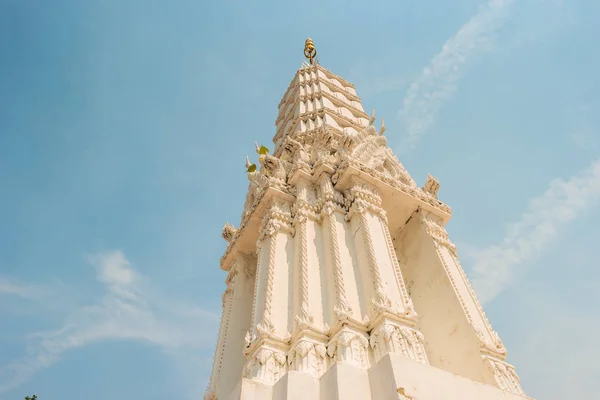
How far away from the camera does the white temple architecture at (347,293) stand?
6457 mm

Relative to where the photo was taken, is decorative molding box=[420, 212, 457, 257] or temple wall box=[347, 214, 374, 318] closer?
temple wall box=[347, 214, 374, 318]

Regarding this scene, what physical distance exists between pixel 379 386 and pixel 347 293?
274 centimetres

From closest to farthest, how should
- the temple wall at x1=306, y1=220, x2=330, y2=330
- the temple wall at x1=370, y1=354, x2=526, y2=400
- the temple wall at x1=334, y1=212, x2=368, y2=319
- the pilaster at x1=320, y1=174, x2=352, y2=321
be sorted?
the temple wall at x1=370, y1=354, x2=526, y2=400, the pilaster at x1=320, y1=174, x2=352, y2=321, the temple wall at x1=334, y1=212, x2=368, y2=319, the temple wall at x1=306, y1=220, x2=330, y2=330

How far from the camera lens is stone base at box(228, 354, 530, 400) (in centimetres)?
580

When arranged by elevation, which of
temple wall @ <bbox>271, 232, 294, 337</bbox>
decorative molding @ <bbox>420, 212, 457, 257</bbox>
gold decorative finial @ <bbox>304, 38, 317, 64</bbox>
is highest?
gold decorative finial @ <bbox>304, 38, 317, 64</bbox>

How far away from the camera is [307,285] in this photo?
9.01 m

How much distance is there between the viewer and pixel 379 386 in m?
5.93

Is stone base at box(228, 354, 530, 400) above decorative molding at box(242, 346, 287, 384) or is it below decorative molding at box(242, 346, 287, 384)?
below

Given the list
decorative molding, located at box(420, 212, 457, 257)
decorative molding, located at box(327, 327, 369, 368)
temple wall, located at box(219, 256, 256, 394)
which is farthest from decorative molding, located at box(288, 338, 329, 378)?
decorative molding, located at box(420, 212, 457, 257)

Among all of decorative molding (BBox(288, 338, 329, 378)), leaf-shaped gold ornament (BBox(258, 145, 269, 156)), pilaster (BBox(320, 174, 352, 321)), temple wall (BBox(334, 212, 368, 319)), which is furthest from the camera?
leaf-shaped gold ornament (BBox(258, 145, 269, 156))

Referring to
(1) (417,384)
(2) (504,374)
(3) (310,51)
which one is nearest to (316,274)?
(1) (417,384)

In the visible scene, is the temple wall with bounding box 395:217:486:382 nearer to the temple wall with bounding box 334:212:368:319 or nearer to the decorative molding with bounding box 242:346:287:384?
the temple wall with bounding box 334:212:368:319

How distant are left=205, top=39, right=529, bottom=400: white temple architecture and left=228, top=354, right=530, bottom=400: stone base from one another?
0.7 inches

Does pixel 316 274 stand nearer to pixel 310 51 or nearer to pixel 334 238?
pixel 334 238
